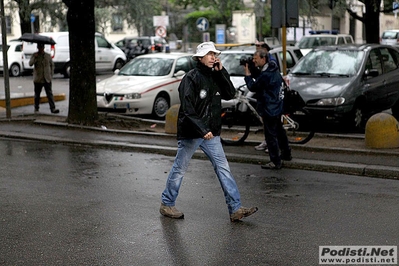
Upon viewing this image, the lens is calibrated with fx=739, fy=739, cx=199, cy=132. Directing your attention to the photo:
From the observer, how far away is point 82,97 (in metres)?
14.9

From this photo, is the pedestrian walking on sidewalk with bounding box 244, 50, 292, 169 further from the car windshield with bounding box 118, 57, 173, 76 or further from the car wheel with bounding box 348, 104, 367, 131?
the car windshield with bounding box 118, 57, 173, 76

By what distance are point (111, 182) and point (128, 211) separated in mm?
1728

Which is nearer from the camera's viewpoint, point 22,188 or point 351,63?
point 22,188

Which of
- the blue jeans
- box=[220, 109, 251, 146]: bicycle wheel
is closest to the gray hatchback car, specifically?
box=[220, 109, 251, 146]: bicycle wheel

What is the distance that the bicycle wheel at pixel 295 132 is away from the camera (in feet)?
41.1

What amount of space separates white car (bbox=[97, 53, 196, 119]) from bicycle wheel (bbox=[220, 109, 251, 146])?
3.33 m

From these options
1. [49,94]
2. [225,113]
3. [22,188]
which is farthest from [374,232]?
[49,94]

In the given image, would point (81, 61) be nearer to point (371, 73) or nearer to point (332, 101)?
point (332, 101)

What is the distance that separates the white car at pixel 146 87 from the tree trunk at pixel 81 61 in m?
2.10

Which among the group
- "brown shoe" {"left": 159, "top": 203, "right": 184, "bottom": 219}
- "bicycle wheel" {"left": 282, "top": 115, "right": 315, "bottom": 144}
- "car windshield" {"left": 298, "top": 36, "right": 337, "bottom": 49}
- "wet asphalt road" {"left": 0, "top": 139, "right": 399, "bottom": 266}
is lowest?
"wet asphalt road" {"left": 0, "top": 139, "right": 399, "bottom": 266}

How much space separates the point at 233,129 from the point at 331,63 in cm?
299

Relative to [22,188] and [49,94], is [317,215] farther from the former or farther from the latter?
[49,94]

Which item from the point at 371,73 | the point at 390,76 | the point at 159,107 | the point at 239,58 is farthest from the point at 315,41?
the point at 371,73

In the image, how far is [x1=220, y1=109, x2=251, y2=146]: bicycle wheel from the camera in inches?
502
